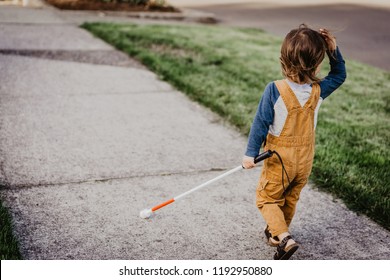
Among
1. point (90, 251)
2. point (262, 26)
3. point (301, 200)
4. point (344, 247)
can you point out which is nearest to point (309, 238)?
point (344, 247)

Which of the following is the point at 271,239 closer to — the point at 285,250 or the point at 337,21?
the point at 285,250

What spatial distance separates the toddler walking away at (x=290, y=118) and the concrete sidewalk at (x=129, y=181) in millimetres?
314

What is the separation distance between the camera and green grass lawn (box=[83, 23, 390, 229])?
12.1 ft

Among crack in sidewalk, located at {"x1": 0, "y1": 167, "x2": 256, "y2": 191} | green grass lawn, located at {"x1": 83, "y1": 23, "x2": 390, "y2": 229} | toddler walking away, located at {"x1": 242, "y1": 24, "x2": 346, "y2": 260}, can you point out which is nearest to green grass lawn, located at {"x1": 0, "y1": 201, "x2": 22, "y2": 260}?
crack in sidewalk, located at {"x1": 0, "y1": 167, "x2": 256, "y2": 191}

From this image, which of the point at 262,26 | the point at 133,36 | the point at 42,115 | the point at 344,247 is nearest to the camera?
the point at 344,247

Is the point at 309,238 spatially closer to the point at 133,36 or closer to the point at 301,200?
the point at 301,200

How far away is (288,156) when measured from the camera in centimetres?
265

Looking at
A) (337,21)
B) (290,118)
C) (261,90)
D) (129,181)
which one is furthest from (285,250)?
(337,21)

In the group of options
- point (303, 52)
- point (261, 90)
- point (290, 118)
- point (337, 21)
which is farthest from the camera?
point (337, 21)

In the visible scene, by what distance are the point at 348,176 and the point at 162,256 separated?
1632 millimetres

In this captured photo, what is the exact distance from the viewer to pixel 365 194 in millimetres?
3439

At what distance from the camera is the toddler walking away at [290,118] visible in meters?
2.52

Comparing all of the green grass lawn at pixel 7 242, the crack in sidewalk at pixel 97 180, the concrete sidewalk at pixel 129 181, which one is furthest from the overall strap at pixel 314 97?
the green grass lawn at pixel 7 242

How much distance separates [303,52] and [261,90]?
329 centimetres
